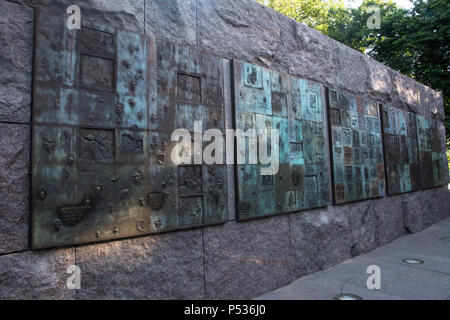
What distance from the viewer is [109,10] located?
2.39m

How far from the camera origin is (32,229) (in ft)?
6.32

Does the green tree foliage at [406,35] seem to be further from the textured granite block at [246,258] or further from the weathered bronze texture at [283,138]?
the textured granite block at [246,258]

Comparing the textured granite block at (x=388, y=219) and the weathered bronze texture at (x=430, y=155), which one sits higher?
the weathered bronze texture at (x=430, y=155)

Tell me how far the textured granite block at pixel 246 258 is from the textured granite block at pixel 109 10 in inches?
78.7

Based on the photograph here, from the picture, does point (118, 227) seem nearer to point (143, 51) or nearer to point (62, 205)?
point (62, 205)

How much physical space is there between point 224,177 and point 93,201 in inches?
50.0

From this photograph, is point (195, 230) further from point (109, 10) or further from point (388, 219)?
point (388, 219)

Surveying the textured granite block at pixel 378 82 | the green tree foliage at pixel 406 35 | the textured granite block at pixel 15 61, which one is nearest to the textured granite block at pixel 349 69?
the textured granite block at pixel 378 82

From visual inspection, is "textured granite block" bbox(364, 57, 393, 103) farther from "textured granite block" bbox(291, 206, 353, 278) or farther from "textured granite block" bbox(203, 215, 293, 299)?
"textured granite block" bbox(203, 215, 293, 299)

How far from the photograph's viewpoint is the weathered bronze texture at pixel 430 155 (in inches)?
260

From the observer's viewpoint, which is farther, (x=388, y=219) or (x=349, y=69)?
(x=388, y=219)

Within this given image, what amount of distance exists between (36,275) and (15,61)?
1480 mm

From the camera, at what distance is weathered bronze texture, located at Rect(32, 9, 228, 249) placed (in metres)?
2.03

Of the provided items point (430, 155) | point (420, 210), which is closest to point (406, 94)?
point (430, 155)
